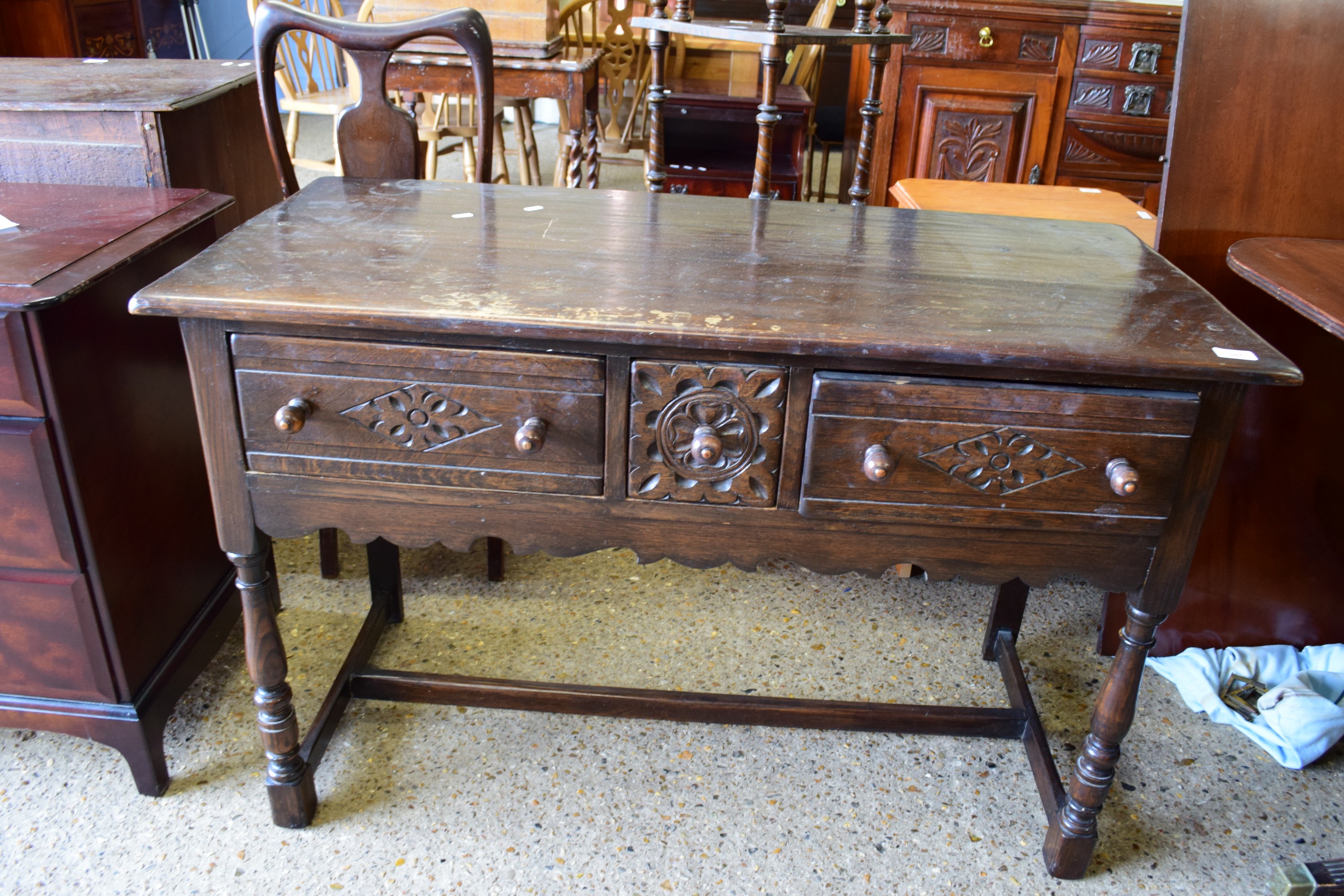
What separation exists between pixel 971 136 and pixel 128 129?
117 inches

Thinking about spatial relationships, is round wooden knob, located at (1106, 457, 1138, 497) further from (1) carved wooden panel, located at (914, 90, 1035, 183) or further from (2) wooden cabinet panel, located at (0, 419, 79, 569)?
(1) carved wooden panel, located at (914, 90, 1035, 183)

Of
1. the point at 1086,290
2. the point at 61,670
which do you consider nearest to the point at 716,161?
the point at 1086,290

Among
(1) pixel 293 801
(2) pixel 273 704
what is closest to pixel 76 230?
(2) pixel 273 704

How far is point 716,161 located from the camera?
13.4 feet

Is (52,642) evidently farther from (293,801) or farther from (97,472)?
(293,801)

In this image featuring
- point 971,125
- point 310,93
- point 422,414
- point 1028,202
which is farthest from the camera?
point 310,93

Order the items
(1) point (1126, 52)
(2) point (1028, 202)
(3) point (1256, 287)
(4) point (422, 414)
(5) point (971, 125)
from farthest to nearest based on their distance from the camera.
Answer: (5) point (971, 125), (1) point (1126, 52), (2) point (1028, 202), (3) point (1256, 287), (4) point (422, 414)

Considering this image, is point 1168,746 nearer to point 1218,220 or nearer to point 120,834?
point 1218,220

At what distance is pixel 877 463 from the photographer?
1210 mm

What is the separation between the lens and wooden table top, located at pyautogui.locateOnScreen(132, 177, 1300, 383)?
3.82 ft

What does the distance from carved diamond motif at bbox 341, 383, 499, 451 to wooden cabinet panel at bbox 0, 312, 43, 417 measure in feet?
1.56

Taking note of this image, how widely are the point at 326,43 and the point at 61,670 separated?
5362 mm

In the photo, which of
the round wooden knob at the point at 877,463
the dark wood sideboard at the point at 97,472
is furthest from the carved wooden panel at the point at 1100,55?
the dark wood sideboard at the point at 97,472

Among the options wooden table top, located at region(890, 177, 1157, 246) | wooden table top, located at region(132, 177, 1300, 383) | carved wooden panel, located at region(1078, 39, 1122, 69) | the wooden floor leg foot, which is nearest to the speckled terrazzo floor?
the wooden floor leg foot
